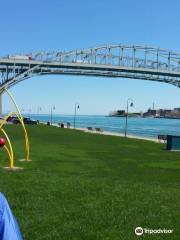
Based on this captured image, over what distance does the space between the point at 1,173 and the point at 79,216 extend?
6.03 m

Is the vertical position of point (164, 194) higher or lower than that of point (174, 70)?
lower

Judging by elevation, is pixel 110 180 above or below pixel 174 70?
below

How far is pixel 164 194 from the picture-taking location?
10.7 m

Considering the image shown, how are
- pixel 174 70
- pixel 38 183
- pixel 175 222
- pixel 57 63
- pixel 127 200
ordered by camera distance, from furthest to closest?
pixel 174 70 < pixel 57 63 < pixel 38 183 < pixel 127 200 < pixel 175 222

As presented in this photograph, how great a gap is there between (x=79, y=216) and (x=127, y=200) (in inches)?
74.9

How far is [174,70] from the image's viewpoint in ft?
314

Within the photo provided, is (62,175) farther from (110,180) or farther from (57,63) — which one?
(57,63)

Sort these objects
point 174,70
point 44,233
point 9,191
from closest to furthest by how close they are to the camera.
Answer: point 44,233, point 9,191, point 174,70

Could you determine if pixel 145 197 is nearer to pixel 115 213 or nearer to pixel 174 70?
pixel 115 213

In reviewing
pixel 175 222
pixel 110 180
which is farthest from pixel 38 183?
pixel 175 222

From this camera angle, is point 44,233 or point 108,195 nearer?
point 44,233

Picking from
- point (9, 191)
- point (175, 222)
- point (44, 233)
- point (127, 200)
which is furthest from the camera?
point (9, 191)

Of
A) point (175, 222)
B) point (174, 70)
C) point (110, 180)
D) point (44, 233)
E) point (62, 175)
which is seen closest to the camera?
point (44, 233)

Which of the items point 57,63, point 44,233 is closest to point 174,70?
point 57,63
